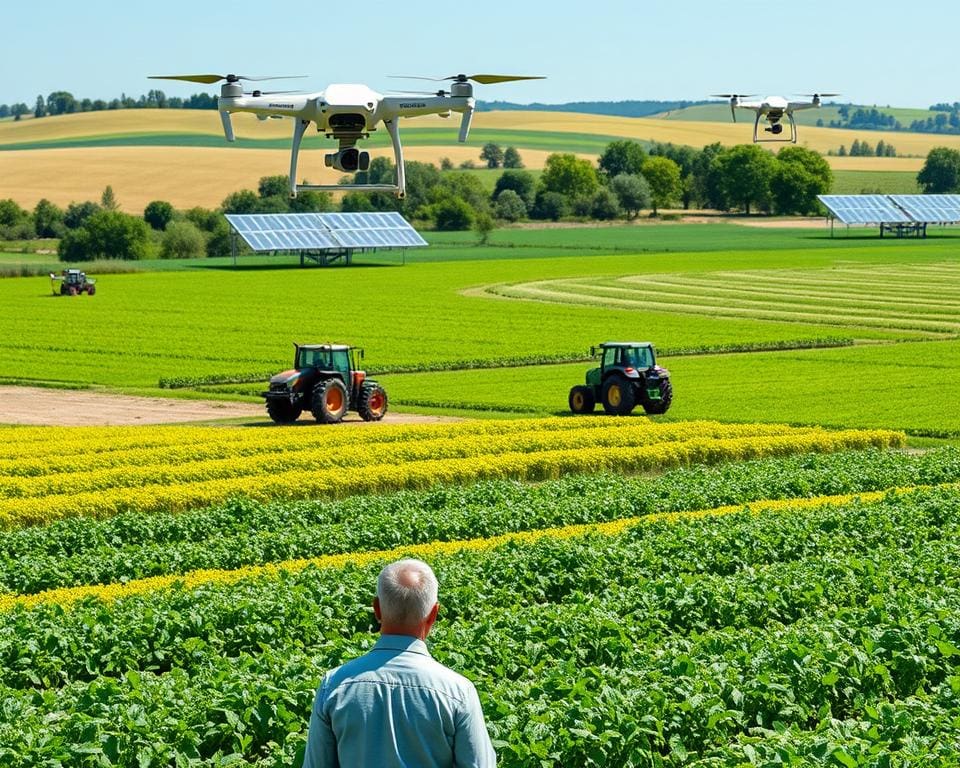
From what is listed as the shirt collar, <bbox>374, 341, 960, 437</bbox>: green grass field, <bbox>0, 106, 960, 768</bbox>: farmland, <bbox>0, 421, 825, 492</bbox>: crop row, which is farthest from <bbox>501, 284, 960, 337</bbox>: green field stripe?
the shirt collar

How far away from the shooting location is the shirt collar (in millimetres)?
8125

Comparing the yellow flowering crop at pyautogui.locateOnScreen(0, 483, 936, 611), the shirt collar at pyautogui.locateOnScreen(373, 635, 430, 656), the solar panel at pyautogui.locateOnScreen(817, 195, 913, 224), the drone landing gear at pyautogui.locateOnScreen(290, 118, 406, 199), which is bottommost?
the yellow flowering crop at pyautogui.locateOnScreen(0, 483, 936, 611)

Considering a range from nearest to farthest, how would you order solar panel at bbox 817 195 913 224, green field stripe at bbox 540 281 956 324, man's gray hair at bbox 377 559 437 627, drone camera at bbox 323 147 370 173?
man's gray hair at bbox 377 559 437 627 < drone camera at bbox 323 147 370 173 < green field stripe at bbox 540 281 956 324 < solar panel at bbox 817 195 913 224

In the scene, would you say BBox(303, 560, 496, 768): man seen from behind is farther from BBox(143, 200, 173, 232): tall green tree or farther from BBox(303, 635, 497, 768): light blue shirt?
BBox(143, 200, 173, 232): tall green tree

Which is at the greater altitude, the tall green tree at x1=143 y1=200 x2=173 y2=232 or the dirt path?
the tall green tree at x1=143 y1=200 x2=173 y2=232

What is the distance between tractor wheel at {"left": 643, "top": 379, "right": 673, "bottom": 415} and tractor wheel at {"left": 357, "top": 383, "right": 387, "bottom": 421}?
24.2 feet

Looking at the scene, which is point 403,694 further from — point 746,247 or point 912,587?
point 746,247

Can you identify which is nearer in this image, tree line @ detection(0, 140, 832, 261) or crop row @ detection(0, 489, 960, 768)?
crop row @ detection(0, 489, 960, 768)

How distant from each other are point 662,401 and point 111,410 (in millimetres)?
16842

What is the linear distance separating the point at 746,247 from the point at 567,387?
3623 inches

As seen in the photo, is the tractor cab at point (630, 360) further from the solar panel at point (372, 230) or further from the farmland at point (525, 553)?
the solar panel at point (372, 230)

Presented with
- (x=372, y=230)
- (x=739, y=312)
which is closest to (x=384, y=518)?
(x=739, y=312)

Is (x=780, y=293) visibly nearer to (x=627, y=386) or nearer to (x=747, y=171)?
(x=627, y=386)

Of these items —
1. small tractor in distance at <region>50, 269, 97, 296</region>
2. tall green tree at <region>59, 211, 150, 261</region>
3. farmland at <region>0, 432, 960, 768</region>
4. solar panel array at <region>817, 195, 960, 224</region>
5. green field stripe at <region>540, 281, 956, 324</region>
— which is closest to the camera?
farmland at <region>0, 432, 960, 768</region>
